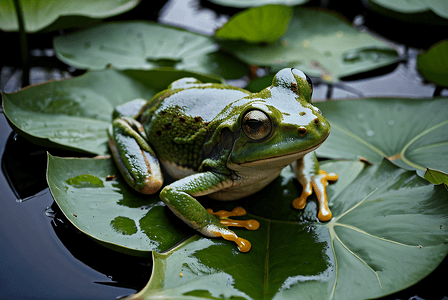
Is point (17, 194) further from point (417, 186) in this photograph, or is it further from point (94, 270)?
point (417, 186)

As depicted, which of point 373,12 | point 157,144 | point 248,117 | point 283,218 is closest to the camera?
point 248,117

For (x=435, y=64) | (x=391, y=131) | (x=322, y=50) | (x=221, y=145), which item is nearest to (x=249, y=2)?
(x=322, y=50)

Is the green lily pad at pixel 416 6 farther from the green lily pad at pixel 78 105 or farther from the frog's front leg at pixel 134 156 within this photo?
the frog's front leg at pixel 134 156

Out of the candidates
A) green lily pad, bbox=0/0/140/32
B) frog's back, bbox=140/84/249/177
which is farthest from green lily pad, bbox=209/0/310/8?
frog's back, bbox=140/84/249/177

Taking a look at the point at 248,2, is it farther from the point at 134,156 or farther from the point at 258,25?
Result: the point at 134,156

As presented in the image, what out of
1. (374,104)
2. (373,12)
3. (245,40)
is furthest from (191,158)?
(373,12)

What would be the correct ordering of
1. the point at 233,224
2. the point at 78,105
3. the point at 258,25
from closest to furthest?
the point at 233,224, the point at 78,105, the point at 258,25
